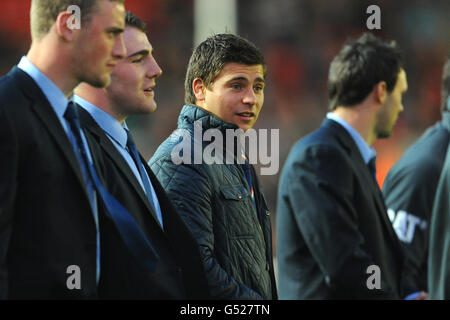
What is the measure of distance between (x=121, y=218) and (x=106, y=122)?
45cm

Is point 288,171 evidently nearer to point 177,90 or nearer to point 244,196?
point 244,196

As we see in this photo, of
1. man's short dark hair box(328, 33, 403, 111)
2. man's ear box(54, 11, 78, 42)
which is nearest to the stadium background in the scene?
man's short dark hair box(328, 33, 403, 111)

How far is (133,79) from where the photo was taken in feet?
8.99

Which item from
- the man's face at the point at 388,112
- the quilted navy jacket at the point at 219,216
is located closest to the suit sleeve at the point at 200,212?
the quilted navy jacket at the point at 219,216

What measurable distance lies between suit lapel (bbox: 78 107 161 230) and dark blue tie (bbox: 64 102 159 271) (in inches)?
5.0

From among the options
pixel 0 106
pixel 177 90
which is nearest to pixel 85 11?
pixel 0 106

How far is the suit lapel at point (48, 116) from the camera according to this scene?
2141 mm

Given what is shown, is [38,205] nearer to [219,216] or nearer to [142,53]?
[142,53]

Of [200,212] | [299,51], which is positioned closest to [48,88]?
[200,212]

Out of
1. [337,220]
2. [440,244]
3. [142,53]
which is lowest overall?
[440,244]

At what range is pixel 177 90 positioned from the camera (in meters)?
9.33

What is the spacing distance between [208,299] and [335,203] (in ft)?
2.92

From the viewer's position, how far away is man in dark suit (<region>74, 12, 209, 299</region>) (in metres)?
2.34

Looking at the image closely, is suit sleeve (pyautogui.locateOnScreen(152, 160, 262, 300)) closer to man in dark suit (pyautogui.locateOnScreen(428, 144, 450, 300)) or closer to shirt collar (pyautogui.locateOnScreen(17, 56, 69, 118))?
shirt collar (pyautogui.locateOnScreen(17, 56, 69, 118))
